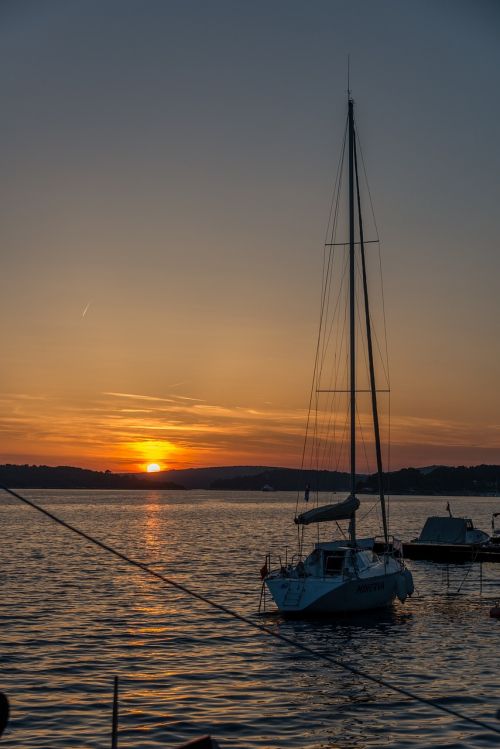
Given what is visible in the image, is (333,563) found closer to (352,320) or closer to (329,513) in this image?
(329,513)

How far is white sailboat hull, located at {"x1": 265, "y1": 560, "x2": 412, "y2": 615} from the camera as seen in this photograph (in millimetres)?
34688

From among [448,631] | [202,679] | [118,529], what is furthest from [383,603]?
[118,529]

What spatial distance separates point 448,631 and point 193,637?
10.6 m

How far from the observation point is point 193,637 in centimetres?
A: 3278

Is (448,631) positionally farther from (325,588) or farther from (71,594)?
(71,594)

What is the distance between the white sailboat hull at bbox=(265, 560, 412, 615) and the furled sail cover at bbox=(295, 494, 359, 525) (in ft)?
8.18

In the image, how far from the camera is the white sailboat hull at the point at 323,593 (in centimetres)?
3469

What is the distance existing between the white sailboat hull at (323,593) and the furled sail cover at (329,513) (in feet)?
8.18

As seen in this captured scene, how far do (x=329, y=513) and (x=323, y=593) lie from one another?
3.54 m

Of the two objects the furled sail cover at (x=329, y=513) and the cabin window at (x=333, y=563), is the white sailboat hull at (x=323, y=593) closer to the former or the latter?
the cabin window at (x=333, y=563)

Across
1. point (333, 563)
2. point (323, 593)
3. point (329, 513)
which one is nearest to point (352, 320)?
point (329, 513)

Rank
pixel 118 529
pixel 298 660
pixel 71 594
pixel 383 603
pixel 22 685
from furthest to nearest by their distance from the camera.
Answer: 1. pixel 118 529
2. pixel 71 594
3. pixel 383 603
4. pixel 298 660
5. pixel 22 685

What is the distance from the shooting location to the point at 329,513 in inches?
1433

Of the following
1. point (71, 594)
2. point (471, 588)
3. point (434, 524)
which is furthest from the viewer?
point (434, 524)
